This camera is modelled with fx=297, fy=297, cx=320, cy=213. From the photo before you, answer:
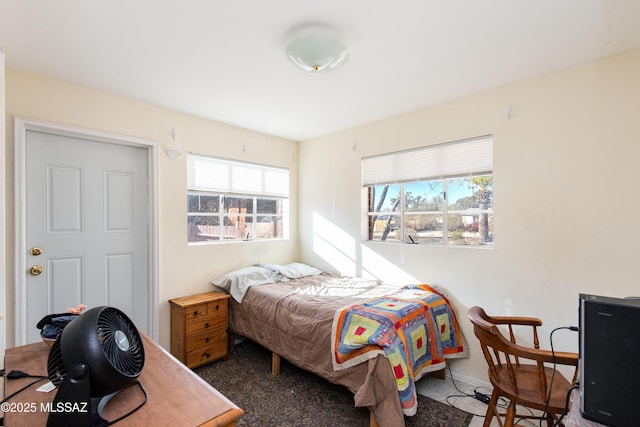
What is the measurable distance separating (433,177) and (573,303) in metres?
1.44

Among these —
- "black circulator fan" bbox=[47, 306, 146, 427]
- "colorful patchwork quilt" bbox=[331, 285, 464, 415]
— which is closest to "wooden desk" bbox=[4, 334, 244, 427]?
"black circulator fan" bbox=[47, 306, 146, 427]

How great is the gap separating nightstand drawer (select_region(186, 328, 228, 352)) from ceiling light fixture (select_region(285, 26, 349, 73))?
2471 mm

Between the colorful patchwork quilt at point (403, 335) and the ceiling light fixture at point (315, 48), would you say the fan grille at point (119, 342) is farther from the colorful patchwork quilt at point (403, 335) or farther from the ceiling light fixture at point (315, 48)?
the ceiling light fixture at point (315, 48)

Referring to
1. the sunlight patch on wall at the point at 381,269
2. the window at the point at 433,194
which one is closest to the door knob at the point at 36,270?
the sunlight patch on wall at the point at 381,269

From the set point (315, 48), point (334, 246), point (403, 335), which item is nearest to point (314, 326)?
point (403, 335)

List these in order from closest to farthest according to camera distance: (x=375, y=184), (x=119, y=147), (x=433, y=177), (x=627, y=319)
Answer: (x=627, y=319), (x=119, y=147), (x=433, y=177), (x=375, y=184)

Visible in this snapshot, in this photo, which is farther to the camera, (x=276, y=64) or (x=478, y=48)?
(x=276, y=64)

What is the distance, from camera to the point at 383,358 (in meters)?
1.88

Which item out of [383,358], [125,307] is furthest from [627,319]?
[125,307]

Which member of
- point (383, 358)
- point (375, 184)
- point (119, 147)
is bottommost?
point (383, 358)

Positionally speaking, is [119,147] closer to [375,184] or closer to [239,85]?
[239,85]

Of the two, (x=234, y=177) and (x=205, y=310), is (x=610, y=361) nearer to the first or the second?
(x=205, y=310)

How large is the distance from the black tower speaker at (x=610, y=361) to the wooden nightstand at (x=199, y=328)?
273 centimetres

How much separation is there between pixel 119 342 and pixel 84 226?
6.64 feet
